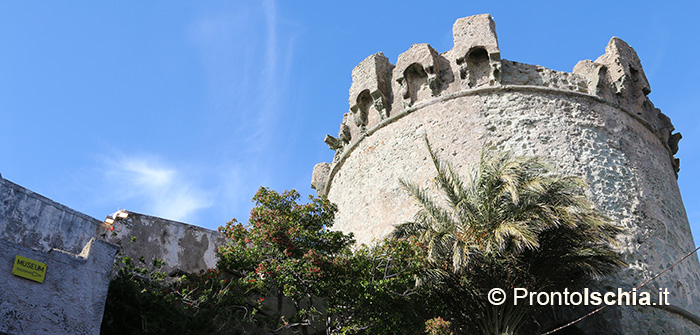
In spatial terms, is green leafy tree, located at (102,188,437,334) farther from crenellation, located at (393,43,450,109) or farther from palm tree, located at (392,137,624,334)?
crenellation, located at (393,43,450,109)

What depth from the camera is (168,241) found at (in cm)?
1321

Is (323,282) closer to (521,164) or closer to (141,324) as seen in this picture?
(141,324)

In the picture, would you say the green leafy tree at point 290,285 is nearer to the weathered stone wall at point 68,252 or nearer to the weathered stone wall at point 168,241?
the weathered stone wall at point 68,252

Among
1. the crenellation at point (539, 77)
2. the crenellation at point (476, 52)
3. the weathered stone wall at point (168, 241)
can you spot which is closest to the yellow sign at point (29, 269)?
the weathered stone wall at point (168, 241)

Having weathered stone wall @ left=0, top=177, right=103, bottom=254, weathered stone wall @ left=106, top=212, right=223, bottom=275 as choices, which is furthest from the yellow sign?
weathered stone wall @ left=106, top=212, right=223, bottom=275

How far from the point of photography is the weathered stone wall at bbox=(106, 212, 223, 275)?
12.8m

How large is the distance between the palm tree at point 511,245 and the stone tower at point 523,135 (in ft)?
4.96

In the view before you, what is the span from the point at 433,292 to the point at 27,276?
16.3 feet

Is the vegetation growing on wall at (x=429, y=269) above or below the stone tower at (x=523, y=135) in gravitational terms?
below

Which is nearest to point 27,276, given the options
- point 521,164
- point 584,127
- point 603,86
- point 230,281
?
point 230,281

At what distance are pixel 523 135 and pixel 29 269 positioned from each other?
8.17 metres

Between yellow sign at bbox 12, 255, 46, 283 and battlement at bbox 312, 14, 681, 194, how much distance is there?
25.4 ft

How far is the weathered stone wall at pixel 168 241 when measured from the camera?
12.8 metres

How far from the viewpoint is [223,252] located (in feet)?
35.4
